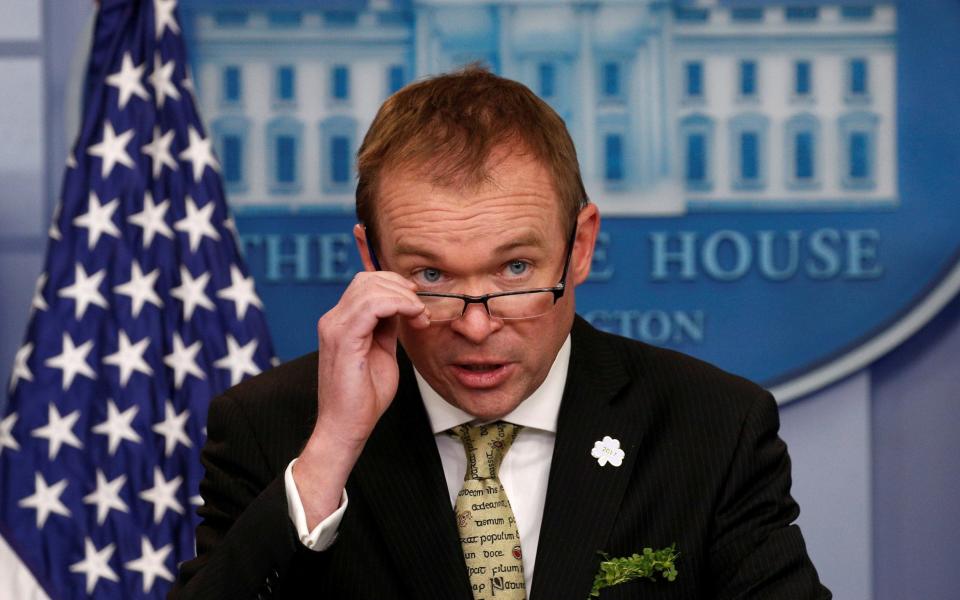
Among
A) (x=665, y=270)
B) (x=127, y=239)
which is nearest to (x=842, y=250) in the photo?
(x=665, y=270)

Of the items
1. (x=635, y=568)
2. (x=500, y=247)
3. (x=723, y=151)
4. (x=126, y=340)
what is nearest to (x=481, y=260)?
(x=500, y=247)

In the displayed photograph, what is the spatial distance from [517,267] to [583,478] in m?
0.41

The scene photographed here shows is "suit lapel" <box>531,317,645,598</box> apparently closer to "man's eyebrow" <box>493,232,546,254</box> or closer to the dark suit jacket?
the dark suit jacket

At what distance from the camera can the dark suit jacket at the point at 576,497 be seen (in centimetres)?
202

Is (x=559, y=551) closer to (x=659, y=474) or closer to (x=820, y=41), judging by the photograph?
(x=659, y=474)

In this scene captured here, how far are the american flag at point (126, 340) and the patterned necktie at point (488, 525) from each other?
139 cm

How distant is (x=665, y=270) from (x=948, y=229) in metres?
0.85

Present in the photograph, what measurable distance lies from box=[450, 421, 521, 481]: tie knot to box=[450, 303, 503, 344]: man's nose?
266mm

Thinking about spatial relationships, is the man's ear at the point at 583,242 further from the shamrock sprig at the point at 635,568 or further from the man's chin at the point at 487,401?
the shamrock sprig at the point at 635,568

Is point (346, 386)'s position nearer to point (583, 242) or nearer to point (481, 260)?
point (481, 260)

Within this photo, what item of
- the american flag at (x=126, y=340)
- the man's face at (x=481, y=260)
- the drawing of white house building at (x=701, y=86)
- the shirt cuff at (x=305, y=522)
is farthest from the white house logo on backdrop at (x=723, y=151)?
the shirt cuff at (x=305, y=522)

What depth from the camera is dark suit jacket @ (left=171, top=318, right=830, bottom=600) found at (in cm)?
202

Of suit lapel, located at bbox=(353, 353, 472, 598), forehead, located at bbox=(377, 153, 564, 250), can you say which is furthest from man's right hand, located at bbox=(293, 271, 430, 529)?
suit lapel, located at bbox=(353, 353, 472, 598)

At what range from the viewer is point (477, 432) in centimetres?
218
